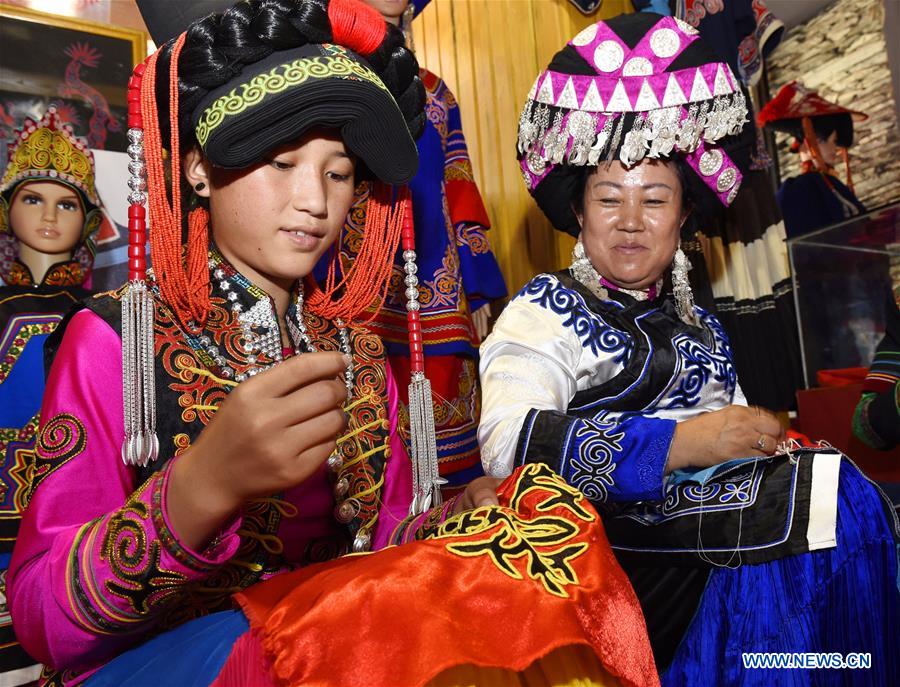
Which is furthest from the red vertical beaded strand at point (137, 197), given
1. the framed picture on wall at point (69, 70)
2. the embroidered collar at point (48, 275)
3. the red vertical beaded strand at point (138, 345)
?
the framed picture on wall at point (69, 70)

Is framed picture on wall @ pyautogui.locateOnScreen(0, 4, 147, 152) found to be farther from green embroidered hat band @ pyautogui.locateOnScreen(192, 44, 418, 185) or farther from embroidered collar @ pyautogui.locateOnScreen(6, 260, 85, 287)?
green embroidered hat band @ pyautogui.locateOnScreen(192, 44, 418, 185)

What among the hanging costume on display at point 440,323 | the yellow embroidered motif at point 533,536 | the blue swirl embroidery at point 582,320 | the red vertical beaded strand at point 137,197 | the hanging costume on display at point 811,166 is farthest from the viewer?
the hanging costume on display at point 811,166

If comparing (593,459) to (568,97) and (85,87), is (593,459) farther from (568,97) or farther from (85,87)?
(85,87)

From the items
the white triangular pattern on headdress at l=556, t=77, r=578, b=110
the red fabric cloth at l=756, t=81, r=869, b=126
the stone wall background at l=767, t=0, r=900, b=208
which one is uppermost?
the stone wall background at l=767, t=0, r=900, b=208

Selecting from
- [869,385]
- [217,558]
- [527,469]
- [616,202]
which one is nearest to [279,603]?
[217,558]

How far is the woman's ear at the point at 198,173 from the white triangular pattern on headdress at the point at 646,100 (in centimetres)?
116

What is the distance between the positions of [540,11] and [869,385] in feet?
7.61

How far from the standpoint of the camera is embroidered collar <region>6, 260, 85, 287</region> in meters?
2.95

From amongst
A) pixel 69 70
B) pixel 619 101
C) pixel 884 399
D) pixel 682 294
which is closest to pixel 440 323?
pixel 682 294

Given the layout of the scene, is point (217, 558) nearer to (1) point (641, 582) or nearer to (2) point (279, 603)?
(2) point (279, 603)

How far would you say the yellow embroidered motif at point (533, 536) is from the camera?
3.02ft

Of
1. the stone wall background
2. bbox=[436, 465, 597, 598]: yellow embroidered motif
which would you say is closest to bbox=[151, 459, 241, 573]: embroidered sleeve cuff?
bbox=[436, 465, 597, 598]: yellow embroidered motif

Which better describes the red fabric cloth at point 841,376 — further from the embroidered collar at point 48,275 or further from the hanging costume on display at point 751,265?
the embroidered collar at point 48,275

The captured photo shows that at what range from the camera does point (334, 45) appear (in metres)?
1.37
